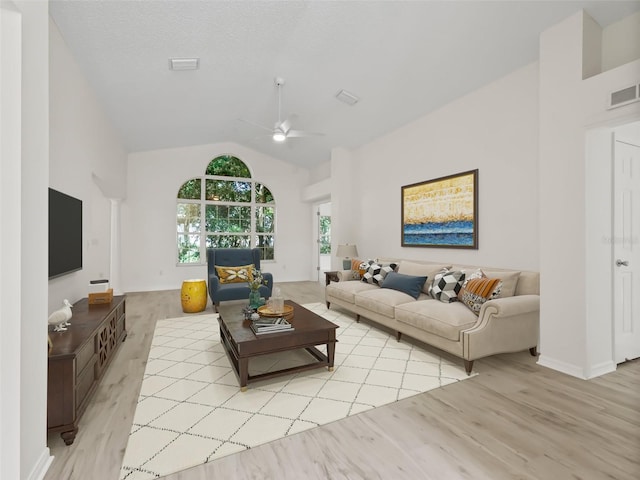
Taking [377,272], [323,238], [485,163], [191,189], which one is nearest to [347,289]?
[377,272]

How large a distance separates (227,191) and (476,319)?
643 centimetres

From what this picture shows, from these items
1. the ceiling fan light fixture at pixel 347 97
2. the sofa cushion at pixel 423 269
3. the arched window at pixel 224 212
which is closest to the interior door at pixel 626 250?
the sofa cushion at pixel 423 269

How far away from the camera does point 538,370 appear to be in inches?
108

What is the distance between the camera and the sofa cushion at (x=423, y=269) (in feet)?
13.0

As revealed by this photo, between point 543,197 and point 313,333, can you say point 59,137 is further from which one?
point 543,197

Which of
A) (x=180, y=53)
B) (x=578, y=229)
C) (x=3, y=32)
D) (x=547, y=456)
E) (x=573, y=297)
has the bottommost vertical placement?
(x=547, y=456)

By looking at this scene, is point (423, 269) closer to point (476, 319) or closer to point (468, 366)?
point (476, 319)

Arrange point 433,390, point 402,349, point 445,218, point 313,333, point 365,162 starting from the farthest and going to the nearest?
point 365,162 → point 445,218 → point 402,349 → point 313,333 → point 433,390

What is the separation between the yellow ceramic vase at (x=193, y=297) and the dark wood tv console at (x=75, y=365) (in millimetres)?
1955

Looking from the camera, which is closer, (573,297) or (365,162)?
(573,297)

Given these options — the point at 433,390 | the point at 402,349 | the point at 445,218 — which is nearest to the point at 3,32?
the point at 433,390

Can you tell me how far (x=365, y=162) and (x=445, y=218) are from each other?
2312 millimetres

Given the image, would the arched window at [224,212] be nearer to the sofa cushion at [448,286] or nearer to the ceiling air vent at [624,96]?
the sofa cushion at [448,286]

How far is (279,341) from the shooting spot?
2.46 m
